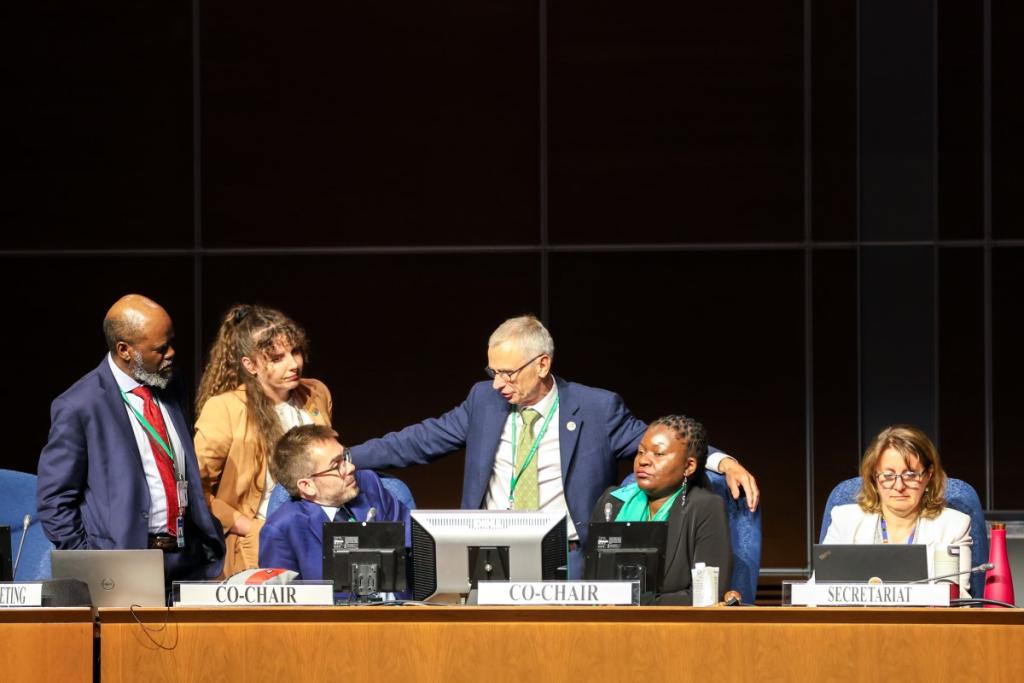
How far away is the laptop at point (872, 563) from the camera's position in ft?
11.8

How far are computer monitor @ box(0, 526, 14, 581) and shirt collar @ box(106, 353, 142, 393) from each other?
625mm

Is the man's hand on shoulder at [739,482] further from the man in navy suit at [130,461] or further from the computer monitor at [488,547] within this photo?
the man in navy suit at [130,461]

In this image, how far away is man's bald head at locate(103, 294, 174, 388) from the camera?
4.22 meters

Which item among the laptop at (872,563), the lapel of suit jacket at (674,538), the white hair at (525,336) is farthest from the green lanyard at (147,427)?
the laptop at (872,563)

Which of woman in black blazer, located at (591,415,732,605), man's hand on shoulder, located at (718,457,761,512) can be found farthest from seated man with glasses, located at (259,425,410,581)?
man's hand on shoulder, located at (718,457,761,512)

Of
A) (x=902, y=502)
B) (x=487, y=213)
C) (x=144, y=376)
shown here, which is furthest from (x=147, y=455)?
(x=487, y=213)

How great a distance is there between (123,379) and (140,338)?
148 millimetres

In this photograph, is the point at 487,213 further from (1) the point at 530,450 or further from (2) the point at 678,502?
(2) the point at 678,502

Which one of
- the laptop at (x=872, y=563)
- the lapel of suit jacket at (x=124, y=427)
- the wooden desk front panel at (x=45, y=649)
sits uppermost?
the lapel of suit jacket at (x=124, y=427)

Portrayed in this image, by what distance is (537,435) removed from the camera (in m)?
4.62

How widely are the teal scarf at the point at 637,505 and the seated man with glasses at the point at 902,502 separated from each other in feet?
1.70

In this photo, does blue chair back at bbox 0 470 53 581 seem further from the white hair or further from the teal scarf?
the teal scarf

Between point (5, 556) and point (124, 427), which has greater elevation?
point (124, 427)

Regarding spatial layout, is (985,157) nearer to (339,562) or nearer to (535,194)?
(535,194)
